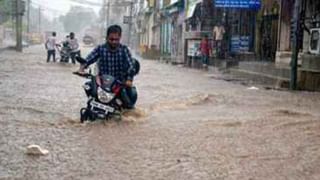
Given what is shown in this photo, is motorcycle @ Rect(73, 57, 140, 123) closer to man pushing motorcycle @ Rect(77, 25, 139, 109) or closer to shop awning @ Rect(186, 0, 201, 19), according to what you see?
man pushing motorcycle @ Rect(77, 25, 139, 109)

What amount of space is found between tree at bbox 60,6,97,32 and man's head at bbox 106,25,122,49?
461 feet

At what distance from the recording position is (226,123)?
10.5 meters

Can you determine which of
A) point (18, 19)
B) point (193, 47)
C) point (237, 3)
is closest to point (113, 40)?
point (237, 3)

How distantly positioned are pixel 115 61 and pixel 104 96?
643 millimetres

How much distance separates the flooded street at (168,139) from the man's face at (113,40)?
1.20 meters

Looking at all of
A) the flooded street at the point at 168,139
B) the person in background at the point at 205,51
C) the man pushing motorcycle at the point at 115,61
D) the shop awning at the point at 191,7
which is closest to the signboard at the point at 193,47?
the person in background at the point at 205,51

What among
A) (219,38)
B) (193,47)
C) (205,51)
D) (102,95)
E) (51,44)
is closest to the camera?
(102,95)

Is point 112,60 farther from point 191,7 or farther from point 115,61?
point 191,7

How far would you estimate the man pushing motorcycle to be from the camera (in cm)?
1014

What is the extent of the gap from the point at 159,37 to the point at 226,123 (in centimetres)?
4921

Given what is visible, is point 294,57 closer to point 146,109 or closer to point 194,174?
point 146,109

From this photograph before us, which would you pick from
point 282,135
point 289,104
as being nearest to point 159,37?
point 289,104

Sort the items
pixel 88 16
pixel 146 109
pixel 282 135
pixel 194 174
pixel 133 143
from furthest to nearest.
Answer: pixel 88 16 → pixel 146 109 → pixel 282 135 → pixel 133 143 → pixel 194 174

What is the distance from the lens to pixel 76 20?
156500 mm
